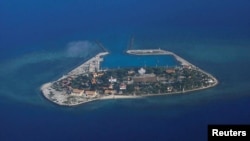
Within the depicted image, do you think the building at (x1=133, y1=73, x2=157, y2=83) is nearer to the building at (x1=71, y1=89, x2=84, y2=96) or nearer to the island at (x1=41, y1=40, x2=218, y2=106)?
the island at (x1=41, y1=40, x2=218, y2=106)

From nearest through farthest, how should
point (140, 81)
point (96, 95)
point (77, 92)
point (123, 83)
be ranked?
point (96, 95) < point (77, 92) < point (123, 83) < point (140, 81)

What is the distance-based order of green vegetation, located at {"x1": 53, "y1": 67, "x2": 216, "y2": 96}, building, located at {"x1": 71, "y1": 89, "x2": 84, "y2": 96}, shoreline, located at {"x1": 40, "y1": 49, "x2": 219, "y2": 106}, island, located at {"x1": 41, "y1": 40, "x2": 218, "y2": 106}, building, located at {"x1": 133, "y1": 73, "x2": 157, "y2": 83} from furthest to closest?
1. building, located at {"x1": 133, "y1": 73, "x2": 157, "y2": 83}
2. green vegetation, located at {"x1": 53, "y1": 67, "x2": 216, "y2": 96}
3. building, located at {"x1": 71, "y1": 89, "x2": 84, "y2": 96}
4. island, located at {"x1": 41, "y1": 40, "x2": 218, "y2": 106}
5. shoreline, located at {"x1": 40, "y1": 49, "x2": 219, "y2": 106}

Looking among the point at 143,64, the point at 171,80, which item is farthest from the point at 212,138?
the point at 143,64

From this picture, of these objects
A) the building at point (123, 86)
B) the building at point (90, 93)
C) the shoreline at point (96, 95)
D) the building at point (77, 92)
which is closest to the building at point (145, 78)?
the building at point (123, 86)

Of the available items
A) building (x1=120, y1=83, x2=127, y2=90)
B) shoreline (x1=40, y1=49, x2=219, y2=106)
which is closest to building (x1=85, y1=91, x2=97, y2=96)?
shoreline (x1=40, y1=49, x2=219, y2=106)

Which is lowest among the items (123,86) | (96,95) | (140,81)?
(96,95)

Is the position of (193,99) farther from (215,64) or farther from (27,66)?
(27,66)

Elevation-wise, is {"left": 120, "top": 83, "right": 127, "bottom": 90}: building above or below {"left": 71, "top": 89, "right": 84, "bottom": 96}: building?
above

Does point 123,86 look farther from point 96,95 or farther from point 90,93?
point 90,93

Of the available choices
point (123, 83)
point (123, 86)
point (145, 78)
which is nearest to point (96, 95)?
point (123, 86)
